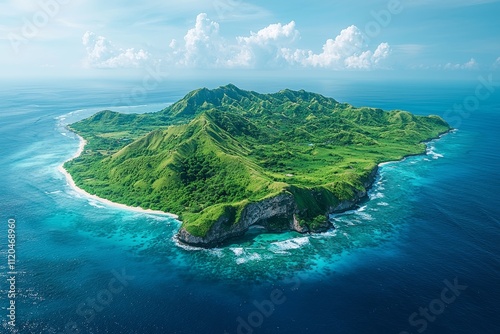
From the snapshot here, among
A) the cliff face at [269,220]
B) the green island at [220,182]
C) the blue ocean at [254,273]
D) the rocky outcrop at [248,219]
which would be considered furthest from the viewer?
the green island at [220,182]

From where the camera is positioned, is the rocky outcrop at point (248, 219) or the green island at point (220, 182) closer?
the rocky outcrop at point (248, 219)

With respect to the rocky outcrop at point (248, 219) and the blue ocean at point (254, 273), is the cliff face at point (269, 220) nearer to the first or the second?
the rocky outcrop at point (248, 219)

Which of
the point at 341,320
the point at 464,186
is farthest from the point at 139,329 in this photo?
the point at 464,186

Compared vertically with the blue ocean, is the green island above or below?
above

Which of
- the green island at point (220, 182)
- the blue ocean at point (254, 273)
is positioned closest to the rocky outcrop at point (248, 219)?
the green island at point (220, 182)

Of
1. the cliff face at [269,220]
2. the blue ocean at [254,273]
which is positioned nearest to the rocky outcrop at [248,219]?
the cliff face at [269,220]

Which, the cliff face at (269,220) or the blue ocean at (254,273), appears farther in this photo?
the cliff face at (269,220)

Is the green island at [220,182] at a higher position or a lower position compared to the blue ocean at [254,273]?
higher

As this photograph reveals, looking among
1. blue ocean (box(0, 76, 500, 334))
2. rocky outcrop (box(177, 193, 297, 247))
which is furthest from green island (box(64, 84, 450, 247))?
blue ocean (box(0, 76, 500, 334))

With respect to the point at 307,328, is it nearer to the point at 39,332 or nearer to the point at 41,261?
the point at 39,332

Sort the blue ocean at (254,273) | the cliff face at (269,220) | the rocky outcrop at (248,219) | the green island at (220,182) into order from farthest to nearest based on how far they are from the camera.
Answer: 1. the green island at (220,182)
2. the cliff face at (269,220)
3. the rocky outcrop at (248,219)
4. the blue ocean at (254,273)

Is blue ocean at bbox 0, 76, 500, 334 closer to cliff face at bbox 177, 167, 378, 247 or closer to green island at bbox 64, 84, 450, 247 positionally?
cliff face at bbox 177, 167, 378, 247
